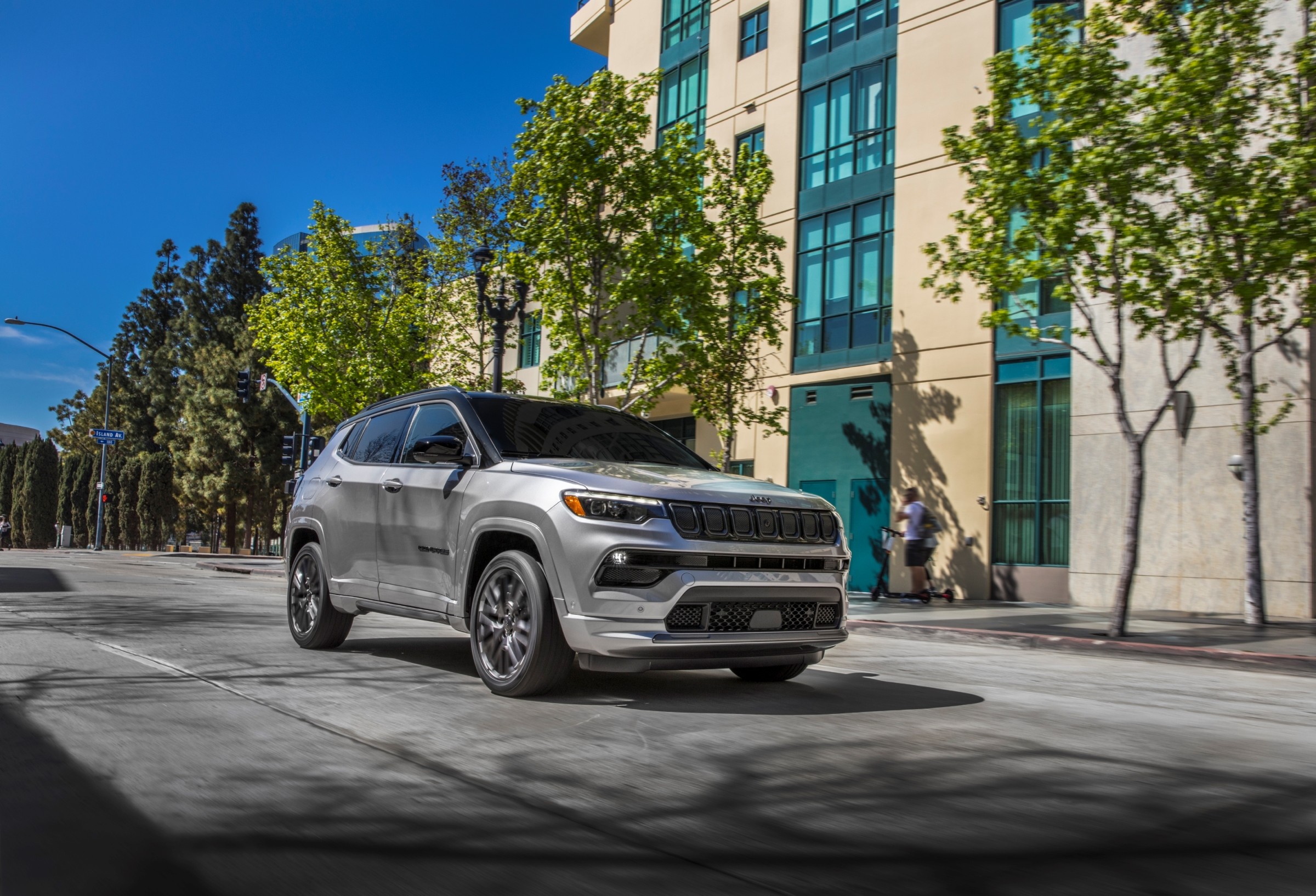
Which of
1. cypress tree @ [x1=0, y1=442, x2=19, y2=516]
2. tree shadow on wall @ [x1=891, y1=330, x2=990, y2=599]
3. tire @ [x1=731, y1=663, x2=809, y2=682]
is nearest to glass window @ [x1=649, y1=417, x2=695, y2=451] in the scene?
tree shadow on wall @ [x1=891, y1=330, x2=990, y2=599]

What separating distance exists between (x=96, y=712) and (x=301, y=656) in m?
2.40

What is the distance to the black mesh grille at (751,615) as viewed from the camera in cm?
558

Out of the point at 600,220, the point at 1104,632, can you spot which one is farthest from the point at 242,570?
the point at 1104,632

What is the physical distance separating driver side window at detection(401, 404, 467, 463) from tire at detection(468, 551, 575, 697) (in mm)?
1148

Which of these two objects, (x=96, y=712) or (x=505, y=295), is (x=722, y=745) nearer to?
(x=96, y=712)

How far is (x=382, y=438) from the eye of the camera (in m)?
7.82

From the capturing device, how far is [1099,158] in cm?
1276

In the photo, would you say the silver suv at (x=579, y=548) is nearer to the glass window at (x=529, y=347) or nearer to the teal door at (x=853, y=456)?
the teal door at (x=853, y=456)

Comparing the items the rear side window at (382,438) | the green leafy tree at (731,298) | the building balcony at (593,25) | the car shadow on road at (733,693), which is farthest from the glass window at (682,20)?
the car shadow on road at (733,693)

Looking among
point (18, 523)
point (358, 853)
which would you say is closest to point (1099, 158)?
point (358, 853)

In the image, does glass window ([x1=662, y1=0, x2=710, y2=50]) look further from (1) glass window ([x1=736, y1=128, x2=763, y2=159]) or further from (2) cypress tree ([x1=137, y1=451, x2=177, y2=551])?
(2) cypress tree ([x1=137, y1=451, x2=177, y2=551])

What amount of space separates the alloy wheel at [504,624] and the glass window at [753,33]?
961 inches

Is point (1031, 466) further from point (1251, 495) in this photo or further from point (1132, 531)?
point (1132, 531)

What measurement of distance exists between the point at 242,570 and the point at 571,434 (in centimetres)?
2551
